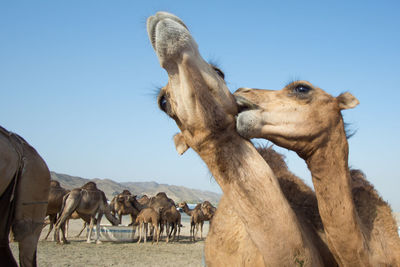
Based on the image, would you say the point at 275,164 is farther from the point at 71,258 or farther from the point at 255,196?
the point at 71,258

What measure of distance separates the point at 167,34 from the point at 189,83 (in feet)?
0.81

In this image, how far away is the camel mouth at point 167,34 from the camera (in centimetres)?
178

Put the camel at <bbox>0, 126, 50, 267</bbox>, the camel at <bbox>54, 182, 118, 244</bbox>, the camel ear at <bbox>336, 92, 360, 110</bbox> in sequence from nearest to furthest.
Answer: the camel ear at <bbox>336, 92, 360, 110</bbox>
the camel at <bbox>0, 126, 50, 267</bbox>
the camel at <bbox>54, 182, 118, 244</bbox>

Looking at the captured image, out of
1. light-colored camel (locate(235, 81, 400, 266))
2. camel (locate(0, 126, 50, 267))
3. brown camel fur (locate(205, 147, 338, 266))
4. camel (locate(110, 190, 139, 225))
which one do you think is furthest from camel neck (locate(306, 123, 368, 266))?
camel (locate(110, 190, 139, 225))

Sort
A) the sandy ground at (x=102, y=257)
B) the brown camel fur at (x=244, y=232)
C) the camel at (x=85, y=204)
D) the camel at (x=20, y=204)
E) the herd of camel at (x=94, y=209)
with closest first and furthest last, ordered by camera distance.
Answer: the brown camel fur at (x=244, y=232) < the camel at (x=20, y=204) < the sandy ground at (x=102, y=257) < the camel at (x=85, y=204) < the herd of camel at (x=94, y=209)

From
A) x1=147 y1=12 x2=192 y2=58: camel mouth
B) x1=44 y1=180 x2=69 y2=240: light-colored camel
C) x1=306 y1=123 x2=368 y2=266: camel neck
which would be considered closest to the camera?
x1=147 y1=12 x2=192 y2=58: camel mouth

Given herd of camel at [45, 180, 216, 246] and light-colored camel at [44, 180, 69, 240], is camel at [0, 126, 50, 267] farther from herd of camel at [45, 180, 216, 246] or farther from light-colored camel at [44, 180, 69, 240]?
light-colored camel at [44, 180, 69, 240]

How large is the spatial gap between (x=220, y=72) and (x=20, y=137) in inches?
125

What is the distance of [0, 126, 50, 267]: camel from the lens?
4.04 m

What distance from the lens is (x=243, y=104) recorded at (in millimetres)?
2160

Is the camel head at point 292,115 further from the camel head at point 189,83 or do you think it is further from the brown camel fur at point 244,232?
the brown camel fur at point 244,232

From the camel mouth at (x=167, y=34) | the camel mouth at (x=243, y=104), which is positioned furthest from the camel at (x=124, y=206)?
the camel mouth at (x=167, y=34)

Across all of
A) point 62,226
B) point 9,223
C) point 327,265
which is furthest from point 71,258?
point 327,265

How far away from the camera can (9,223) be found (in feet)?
13.4
